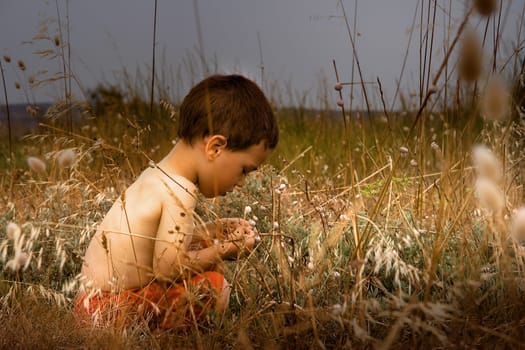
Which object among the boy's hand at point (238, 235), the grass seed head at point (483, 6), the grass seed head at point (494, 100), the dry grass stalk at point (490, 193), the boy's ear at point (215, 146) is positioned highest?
the grass seed head at point (483, 6)

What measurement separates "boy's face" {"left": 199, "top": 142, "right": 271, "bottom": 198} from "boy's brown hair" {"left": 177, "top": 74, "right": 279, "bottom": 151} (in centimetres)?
3

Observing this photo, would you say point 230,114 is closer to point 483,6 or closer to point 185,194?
point 185,194

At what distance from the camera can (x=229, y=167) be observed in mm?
2682

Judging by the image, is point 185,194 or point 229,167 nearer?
point 185,194

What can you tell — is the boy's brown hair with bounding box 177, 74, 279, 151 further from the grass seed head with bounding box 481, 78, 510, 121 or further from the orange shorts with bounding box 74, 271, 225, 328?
the grass seed head with bounding box 481, 78, 510, 121

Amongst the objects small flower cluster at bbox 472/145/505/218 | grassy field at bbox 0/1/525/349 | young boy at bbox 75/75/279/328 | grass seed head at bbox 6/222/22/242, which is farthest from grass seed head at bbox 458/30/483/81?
grass seed head at bbox 6/222/22/242

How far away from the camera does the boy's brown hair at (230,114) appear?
2664 millimetres

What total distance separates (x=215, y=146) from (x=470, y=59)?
1.11 meters

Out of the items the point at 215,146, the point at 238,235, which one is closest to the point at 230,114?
the point at 215,146

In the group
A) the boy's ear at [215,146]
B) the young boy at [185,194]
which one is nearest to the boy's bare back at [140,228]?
the young boy at [185,194]

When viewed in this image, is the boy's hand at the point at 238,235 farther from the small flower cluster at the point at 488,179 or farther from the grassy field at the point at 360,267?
the small flower cluster at the point at 488,179

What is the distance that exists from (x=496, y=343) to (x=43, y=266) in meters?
2.22

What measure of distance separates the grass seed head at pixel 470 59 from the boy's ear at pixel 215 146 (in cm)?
104

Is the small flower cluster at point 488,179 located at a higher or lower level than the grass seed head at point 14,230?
higher
